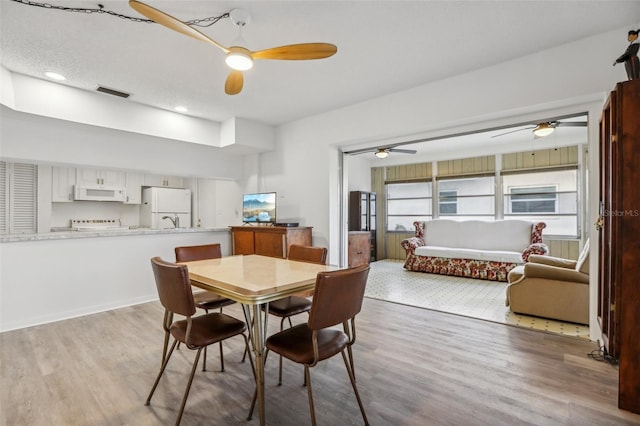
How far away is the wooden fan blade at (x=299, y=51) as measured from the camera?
6.67ft

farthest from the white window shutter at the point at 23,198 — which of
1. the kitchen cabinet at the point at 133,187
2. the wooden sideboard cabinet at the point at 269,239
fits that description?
the wooden sideboard cabinet at the point at 269,239

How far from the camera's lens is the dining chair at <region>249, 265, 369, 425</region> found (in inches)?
57.1

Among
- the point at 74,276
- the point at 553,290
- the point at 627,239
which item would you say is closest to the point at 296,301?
the point at 627,239

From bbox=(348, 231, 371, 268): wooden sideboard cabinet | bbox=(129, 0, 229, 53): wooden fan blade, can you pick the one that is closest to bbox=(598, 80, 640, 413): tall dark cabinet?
bbox=(129, 0, 229, 53): wooden fan blade

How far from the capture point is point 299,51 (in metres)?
2.10

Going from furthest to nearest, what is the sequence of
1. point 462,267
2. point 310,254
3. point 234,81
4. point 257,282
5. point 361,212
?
point 361,212, point 462,267, point 310,254, point 234,81, point 257,282

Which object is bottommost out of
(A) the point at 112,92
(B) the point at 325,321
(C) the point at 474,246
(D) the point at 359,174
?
(C) the point at 474,246

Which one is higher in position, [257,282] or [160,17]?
[160,17]

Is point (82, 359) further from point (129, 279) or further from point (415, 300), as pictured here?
point (415, 300)

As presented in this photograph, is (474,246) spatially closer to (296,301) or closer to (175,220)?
(296,301)

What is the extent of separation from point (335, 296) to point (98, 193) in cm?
568

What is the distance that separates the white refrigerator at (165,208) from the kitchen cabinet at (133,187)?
105 mm

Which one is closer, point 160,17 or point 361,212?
point 160,17

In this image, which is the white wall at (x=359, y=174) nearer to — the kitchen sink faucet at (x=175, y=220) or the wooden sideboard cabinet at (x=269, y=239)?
the wooden sideboard cabinet at (x=269, y=239)
